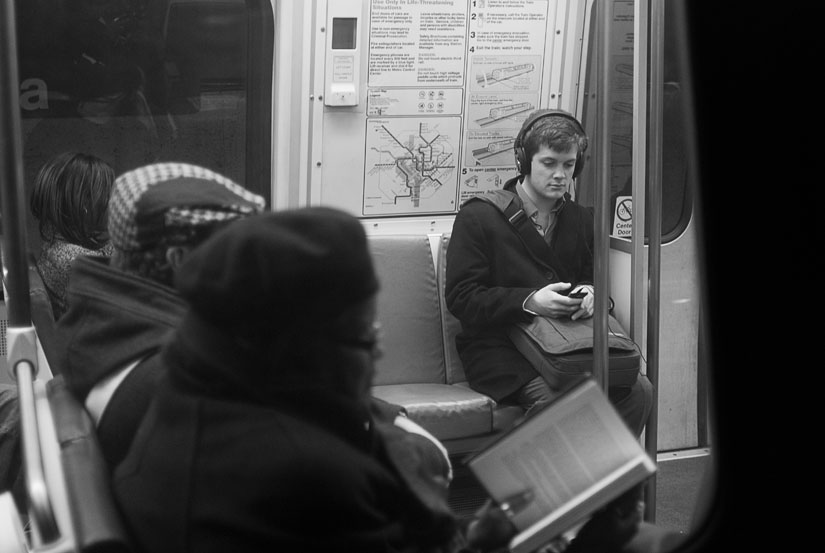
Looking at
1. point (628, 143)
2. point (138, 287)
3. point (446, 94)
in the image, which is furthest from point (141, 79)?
point (138, 287)

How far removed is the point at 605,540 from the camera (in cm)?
173

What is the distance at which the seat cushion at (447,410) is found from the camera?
406 cm

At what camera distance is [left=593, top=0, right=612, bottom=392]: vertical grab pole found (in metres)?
2.46

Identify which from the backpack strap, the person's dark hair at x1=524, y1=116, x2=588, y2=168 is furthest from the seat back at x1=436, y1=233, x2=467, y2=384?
the person's dark hair at x1=524, y1=116, x2=588, y2=168

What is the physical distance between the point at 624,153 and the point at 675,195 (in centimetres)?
29

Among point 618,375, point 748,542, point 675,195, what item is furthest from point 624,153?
point 748,542

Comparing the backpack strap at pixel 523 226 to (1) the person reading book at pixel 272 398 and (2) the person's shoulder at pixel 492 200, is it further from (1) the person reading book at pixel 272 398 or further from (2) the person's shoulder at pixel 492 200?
(1) the person reading book at pixel 272 398

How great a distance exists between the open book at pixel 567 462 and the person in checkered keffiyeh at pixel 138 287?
22.6 inches

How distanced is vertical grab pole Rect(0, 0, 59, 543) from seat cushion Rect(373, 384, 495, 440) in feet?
7.31

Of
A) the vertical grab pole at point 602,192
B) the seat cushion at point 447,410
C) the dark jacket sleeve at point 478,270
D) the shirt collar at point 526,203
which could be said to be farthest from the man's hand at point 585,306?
the vertical grab pole at point 602,192

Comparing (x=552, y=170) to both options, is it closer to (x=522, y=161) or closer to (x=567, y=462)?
(x=522, y=161)

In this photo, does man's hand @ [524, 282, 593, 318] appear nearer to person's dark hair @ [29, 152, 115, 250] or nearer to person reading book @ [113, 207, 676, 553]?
person's dark hair @ [29, 152, 115, 250]

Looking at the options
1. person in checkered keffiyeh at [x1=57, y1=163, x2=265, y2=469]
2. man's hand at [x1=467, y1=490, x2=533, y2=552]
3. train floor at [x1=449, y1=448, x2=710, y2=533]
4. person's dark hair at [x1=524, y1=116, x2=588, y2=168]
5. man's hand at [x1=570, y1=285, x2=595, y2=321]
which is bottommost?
train floor at [x1=449, y1=448, x2=710, y2=533]

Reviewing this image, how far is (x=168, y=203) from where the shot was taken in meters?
1.73
